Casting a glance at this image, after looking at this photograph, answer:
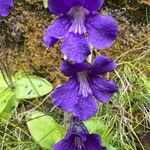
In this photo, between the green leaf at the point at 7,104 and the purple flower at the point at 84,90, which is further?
the green leaf at the point at 7,104

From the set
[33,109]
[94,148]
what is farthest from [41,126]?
[94,148]

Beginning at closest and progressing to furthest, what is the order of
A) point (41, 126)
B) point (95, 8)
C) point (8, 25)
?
point (95, 8) → point (41, 126) → point (8, 25)

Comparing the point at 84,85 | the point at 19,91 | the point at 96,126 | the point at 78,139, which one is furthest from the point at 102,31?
the point at 19,91

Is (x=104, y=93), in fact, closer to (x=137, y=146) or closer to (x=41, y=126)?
(x=41, y=126)

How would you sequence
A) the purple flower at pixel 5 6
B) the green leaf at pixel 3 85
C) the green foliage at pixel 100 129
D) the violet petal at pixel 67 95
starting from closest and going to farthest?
the purple flower at pixel 5 6 → the violet petal at pixel 67 95 → the green foliage at pixel 100 129 → the green leaf at pixel 3 85

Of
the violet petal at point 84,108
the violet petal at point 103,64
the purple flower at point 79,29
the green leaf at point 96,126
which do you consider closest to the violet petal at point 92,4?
the purple flower at point 79,29

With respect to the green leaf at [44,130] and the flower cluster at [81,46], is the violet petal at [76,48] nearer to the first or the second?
the flower cluster at [81,46]
